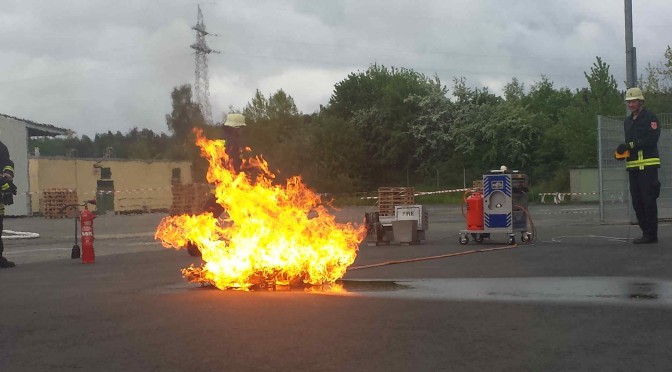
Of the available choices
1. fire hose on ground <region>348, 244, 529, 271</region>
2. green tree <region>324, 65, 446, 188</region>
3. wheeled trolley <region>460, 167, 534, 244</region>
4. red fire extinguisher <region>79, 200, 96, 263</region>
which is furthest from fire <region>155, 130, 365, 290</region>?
green tree <region>324, 65, 446, 188</region>

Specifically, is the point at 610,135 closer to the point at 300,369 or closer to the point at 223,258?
the point at 223,258

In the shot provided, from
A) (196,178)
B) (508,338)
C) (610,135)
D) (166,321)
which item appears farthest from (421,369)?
(196,178)

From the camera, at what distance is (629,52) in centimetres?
1953

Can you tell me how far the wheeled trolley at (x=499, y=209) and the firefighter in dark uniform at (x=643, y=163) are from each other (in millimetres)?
2197

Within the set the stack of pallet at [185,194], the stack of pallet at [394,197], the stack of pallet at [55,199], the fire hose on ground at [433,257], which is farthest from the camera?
the stack of pallet at [55,199]

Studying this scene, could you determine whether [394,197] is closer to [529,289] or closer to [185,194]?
[529,289]

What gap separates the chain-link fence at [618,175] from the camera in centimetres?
1798

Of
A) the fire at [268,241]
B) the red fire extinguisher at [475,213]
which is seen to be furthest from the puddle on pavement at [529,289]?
the red fire extinguisher at [475,213]

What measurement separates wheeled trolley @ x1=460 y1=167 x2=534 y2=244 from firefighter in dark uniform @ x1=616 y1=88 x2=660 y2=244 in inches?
86.5

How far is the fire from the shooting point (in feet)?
26.5

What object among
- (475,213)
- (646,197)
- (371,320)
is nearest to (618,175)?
(475,213)

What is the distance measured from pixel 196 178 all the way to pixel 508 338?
1951 inches

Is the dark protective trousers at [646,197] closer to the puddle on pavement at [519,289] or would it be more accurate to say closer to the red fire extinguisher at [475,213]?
the red fire extinguisher at [475,213]

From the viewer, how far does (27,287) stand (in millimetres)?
8742
